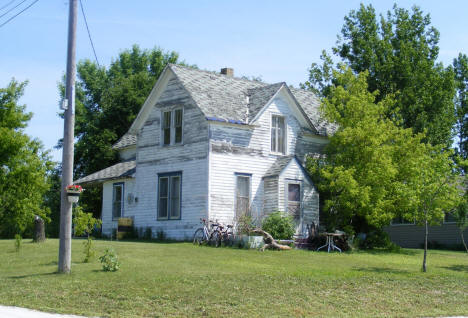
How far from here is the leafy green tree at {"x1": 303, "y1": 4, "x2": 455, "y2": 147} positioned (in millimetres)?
39156

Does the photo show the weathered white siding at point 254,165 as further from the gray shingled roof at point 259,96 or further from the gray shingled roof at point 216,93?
the gray shingled roof at point 216,93

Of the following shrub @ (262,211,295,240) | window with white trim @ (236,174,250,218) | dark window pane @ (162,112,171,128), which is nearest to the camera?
shrub @ (262,211,295,240)

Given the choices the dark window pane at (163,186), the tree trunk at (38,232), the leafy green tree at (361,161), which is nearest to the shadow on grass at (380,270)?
the leafy green tree at (361,161)

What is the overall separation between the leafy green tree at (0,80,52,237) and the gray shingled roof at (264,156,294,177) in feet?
35.7

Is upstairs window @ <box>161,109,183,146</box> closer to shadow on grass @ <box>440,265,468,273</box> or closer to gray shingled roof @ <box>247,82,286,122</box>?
gray shingled roof @ <box>247,82,286,122</box>

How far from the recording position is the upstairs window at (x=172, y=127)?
2828 centimetres

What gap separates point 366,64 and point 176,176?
18404 millimetres

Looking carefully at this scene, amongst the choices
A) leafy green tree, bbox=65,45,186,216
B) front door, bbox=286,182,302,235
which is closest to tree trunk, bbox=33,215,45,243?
front door, bbox=286,182,302,235

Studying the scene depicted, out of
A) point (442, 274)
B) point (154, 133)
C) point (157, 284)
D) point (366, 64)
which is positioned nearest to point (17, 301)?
point (157, 284)

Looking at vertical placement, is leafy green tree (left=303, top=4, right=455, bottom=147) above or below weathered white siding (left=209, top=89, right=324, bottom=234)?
above

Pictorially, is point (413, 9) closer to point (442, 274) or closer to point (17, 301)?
point (442, 274)

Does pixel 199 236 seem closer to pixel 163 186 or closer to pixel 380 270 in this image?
pixel 163 186

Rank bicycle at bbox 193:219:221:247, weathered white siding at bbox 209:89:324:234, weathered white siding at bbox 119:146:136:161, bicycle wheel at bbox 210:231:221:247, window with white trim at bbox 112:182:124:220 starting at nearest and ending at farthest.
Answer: bicycle wheel at bbox 210:231:221:247 < bicycle at bbox 193:219:221:247 < weathered white siding at bbox 209:89:324:234 < window with white trim at bbox 112:182:124:220 < weathered white siding at bbox 119:146:136:161

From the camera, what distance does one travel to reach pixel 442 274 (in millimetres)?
18516
